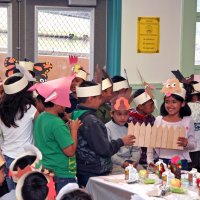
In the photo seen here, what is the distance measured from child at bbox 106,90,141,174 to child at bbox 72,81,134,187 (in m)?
0.22

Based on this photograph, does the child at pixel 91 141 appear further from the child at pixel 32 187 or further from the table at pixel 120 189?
the child at pixel 32 187

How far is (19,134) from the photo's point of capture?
11.8 ft

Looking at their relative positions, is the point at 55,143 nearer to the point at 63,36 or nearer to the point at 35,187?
the point at 35,187

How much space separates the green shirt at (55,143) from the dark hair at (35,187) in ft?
2.49

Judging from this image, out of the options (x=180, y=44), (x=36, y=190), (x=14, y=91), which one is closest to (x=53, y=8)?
(x=180, y=44)

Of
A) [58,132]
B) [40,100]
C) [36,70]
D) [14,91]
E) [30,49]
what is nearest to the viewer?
[58,132]

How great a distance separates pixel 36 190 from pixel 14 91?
1416 mm

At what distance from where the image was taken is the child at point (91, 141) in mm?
3377

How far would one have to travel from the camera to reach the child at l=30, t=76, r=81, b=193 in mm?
3211

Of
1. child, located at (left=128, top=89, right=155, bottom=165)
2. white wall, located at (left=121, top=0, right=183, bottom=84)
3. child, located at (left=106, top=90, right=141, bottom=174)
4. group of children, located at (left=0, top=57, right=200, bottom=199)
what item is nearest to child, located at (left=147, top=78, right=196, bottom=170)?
group of children, located at (left=0, top=57, right=200, bottom=199)

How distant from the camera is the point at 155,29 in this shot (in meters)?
6.00

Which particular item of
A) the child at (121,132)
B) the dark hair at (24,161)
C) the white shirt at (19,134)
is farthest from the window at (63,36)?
the dark hair at (24,161)

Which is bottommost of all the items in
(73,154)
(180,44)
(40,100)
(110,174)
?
(110,174)

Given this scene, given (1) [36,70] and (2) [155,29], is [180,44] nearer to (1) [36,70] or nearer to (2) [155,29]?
(2) [155,29]
